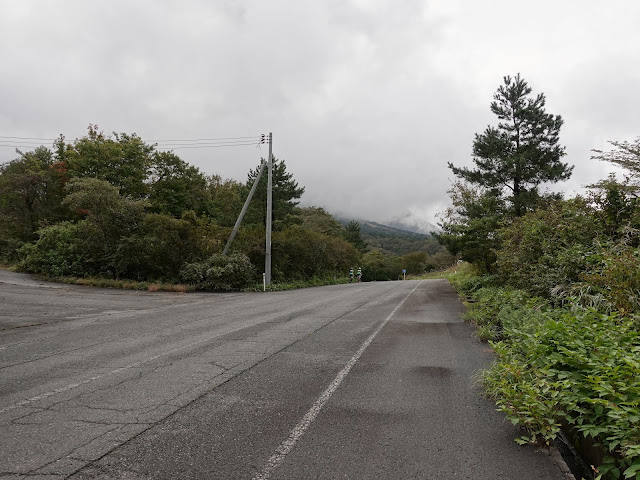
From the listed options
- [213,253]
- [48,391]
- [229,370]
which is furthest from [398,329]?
[213,253]

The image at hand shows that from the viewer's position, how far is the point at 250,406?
13.1 ft

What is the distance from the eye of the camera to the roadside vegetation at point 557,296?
280 cm

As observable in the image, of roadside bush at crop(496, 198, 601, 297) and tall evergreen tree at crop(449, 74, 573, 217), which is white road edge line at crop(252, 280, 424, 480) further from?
tall evergreen tree at crop(449, 74, 573, 217)

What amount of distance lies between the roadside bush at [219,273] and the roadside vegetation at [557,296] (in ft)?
36.8

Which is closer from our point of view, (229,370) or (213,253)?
(229,370)

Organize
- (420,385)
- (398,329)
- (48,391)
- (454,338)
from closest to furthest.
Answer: (48,391) → (420,385) → (454,338) → (398,329)

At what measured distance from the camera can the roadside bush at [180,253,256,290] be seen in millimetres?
18094

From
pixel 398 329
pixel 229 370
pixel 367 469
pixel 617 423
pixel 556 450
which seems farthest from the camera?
pixel 398 329

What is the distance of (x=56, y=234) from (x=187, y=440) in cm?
2021

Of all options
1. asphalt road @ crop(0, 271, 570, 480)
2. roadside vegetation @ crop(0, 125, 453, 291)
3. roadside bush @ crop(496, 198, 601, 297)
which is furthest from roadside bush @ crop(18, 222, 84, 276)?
roadside bush @ crop(496, 198, 601, 297)

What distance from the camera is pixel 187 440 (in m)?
3.22

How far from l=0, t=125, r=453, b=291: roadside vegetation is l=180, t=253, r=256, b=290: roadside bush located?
5 centimetres

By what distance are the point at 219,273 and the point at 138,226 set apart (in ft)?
15.6

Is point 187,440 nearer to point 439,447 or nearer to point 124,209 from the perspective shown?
point 439,447
